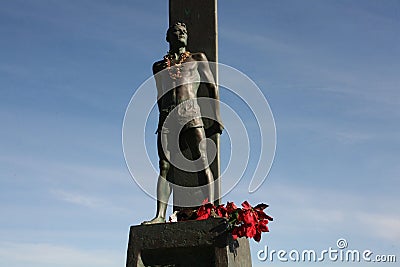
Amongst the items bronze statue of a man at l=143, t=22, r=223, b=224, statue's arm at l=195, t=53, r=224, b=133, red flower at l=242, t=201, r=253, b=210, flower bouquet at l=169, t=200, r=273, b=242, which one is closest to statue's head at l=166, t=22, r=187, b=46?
bronze statue of a man at l=143, t=22, r=223, b=224

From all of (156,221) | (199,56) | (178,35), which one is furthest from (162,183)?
(178,35)

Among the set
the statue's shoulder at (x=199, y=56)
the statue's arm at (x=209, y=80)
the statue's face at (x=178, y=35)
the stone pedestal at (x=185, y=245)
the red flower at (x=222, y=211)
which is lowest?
the stone pedestal at (x=185, y=245)

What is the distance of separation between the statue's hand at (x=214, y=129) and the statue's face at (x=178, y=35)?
1.20 m

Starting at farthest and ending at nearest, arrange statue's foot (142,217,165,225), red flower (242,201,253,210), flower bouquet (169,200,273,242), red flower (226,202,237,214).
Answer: statue's foot (142,217,165,225) → red flower (226,202,237,214) → red flower (242,201,253,210) → flower bouquet (169,200,273,242)

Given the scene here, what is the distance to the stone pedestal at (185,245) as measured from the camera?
7.33 m

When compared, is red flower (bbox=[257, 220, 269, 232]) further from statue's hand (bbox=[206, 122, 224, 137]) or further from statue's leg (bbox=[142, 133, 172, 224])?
statue's hand (bbox=[206, 122, 224, 137])

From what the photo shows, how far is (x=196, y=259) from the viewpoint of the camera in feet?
24.6

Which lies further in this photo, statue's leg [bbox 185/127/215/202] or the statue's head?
the statue's head

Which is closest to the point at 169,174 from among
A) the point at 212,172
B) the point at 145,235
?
the point at 212,172

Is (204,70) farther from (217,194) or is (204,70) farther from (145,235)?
(145,235)

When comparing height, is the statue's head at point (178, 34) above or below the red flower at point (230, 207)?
above

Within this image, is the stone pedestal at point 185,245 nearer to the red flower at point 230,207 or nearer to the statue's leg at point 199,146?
the red flower at point 230,207

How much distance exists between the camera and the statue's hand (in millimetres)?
8492

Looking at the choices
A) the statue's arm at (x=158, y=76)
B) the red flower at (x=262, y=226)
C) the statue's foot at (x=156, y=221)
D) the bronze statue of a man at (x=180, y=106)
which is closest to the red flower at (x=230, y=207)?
the red flower at (x=262, y=226)
